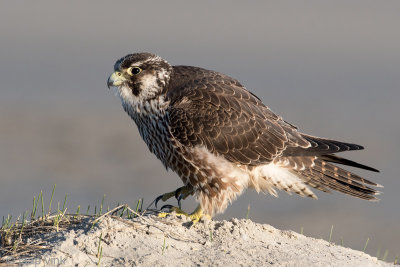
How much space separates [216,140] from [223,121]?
202mm

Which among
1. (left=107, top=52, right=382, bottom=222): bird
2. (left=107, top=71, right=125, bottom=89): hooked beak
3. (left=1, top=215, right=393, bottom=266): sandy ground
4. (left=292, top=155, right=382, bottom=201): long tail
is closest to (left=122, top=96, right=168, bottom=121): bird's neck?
(left=107, top=52, right=382, bottom=222): bird

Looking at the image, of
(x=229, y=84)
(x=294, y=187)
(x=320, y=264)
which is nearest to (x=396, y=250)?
(x=294, y=187)

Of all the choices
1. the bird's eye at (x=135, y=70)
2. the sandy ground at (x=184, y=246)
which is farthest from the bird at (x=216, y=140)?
the sandy ground at (x=184, y=246)

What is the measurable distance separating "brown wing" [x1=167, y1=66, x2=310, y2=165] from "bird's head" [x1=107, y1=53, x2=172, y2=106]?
0.43 feet

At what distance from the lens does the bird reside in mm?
6695

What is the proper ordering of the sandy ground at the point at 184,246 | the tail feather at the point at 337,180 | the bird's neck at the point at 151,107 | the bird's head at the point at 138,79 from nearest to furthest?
the sandy ground at the point at 184,246 < the bird's neck at the point at 151,107 < the bird's head at the point at 138,79 < the tail feather at the point at 337,180

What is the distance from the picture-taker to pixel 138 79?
7023 millimetres

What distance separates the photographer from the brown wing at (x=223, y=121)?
6711 mm

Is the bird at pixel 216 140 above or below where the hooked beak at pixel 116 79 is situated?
below

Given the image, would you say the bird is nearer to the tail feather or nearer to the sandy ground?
the tail feather

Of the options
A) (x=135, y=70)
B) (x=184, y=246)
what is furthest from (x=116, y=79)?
(x=184, y=246)

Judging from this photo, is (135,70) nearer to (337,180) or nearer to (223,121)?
(223,121)

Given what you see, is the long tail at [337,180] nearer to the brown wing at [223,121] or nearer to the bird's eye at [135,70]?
the brown wing at [223,121]

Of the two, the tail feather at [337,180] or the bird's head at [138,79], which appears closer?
the bird's head at [138,79]
